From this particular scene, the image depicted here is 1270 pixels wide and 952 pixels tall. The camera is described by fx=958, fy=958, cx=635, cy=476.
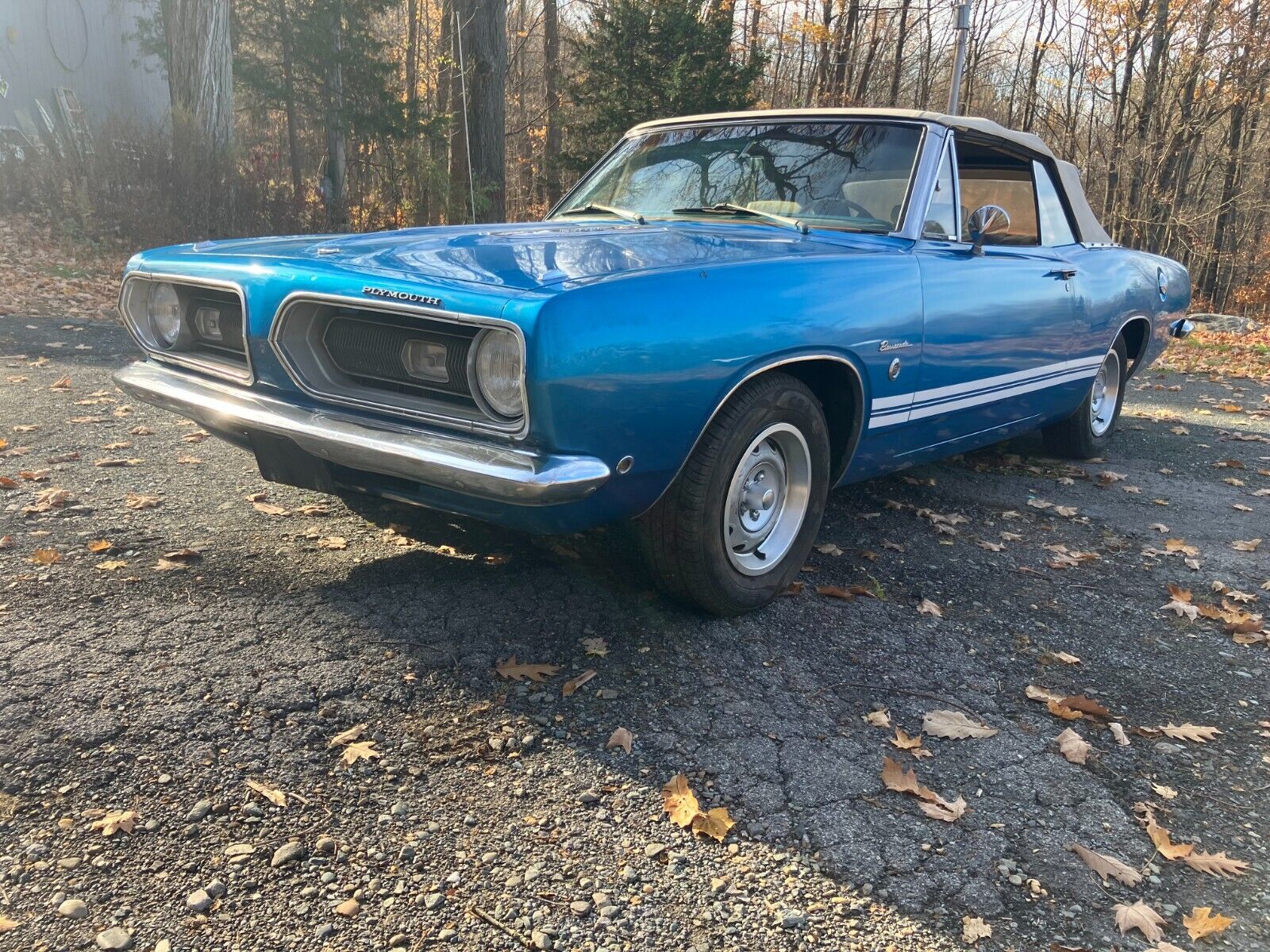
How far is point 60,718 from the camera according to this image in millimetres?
2266

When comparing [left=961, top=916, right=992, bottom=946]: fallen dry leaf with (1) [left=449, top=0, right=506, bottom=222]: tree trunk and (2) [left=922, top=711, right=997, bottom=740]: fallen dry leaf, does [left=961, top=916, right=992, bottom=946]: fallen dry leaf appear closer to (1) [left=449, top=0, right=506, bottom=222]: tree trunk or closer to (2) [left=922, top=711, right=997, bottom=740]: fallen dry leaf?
(2) [left=922, top=711, right=997, bottom=740]: fallen dry leaf

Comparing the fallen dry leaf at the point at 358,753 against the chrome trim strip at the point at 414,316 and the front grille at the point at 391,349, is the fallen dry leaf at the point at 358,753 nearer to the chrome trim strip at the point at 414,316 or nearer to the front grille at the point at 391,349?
the chrome trim strip at the point at 414,316

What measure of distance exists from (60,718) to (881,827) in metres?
1.92

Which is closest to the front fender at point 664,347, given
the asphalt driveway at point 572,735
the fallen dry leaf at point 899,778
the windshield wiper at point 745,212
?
the windshield wiper at point 745,212

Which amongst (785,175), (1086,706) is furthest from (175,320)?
(1086,706)

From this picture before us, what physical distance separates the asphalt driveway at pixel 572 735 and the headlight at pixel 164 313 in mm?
735

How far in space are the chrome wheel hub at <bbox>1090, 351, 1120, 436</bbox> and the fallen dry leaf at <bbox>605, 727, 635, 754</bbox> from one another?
4248 millimetres

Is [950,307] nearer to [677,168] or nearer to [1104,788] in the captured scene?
[677,168]

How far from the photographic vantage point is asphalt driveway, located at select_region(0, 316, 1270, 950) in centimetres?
182

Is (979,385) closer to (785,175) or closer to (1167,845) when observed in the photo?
(785,175)

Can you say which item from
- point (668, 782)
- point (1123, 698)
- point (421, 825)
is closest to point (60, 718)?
point (421, 825)

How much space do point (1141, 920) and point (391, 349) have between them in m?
2.22

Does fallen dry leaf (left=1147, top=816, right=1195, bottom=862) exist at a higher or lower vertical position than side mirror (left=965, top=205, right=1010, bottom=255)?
lower

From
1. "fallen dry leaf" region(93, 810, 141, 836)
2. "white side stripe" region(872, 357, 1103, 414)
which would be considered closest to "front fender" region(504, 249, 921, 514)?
"white side stripe" region(872, 357, 1103, 414)
